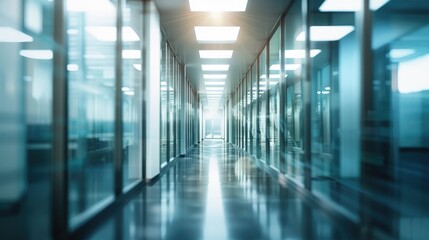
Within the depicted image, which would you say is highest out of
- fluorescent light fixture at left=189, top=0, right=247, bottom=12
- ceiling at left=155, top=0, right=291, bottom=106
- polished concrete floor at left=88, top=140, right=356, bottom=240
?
fluorescent light fixture at left=189, top=0, right=247, bottom=12

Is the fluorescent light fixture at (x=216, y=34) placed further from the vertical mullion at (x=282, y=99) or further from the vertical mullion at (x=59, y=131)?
the vertical mullion at (x=59, y=131)

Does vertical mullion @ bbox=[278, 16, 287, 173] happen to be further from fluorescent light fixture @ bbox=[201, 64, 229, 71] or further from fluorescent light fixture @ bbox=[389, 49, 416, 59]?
fluorescent light fixture @ bbox=[201, 64, 229, 71]

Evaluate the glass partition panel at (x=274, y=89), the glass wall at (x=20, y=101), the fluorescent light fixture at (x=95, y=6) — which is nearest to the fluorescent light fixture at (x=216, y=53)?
the glass partition panel at (x=274, y=89)

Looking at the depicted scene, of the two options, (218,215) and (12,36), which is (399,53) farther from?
(12,36)

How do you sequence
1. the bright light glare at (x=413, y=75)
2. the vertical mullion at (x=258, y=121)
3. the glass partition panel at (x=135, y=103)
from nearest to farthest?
1. the glass partition panel at (x=135, y=103)
2. the bright light glare at (x=413, y=75)
3. the vertical mullion at (x=258, y=121)

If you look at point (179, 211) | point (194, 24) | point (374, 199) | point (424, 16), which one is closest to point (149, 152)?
point (179, 211)

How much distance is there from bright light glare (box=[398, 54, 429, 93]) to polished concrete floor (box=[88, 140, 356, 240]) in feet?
13.1

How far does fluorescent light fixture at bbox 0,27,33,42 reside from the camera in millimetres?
5449

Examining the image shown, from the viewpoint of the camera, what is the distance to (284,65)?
24.0 feet

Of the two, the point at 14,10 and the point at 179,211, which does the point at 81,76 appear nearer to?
the point at 14,10

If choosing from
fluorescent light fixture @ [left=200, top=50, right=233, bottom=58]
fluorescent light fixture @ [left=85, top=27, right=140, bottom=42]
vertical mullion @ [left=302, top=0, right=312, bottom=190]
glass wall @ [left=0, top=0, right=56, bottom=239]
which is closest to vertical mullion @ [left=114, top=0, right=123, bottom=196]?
fluorescent light fixture @ [left=85, top=27, right=140, bottom=42]

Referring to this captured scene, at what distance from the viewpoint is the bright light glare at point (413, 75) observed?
7.80 metres

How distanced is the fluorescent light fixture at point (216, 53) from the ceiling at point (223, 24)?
182 millimetres

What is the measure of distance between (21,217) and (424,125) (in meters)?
10.1
